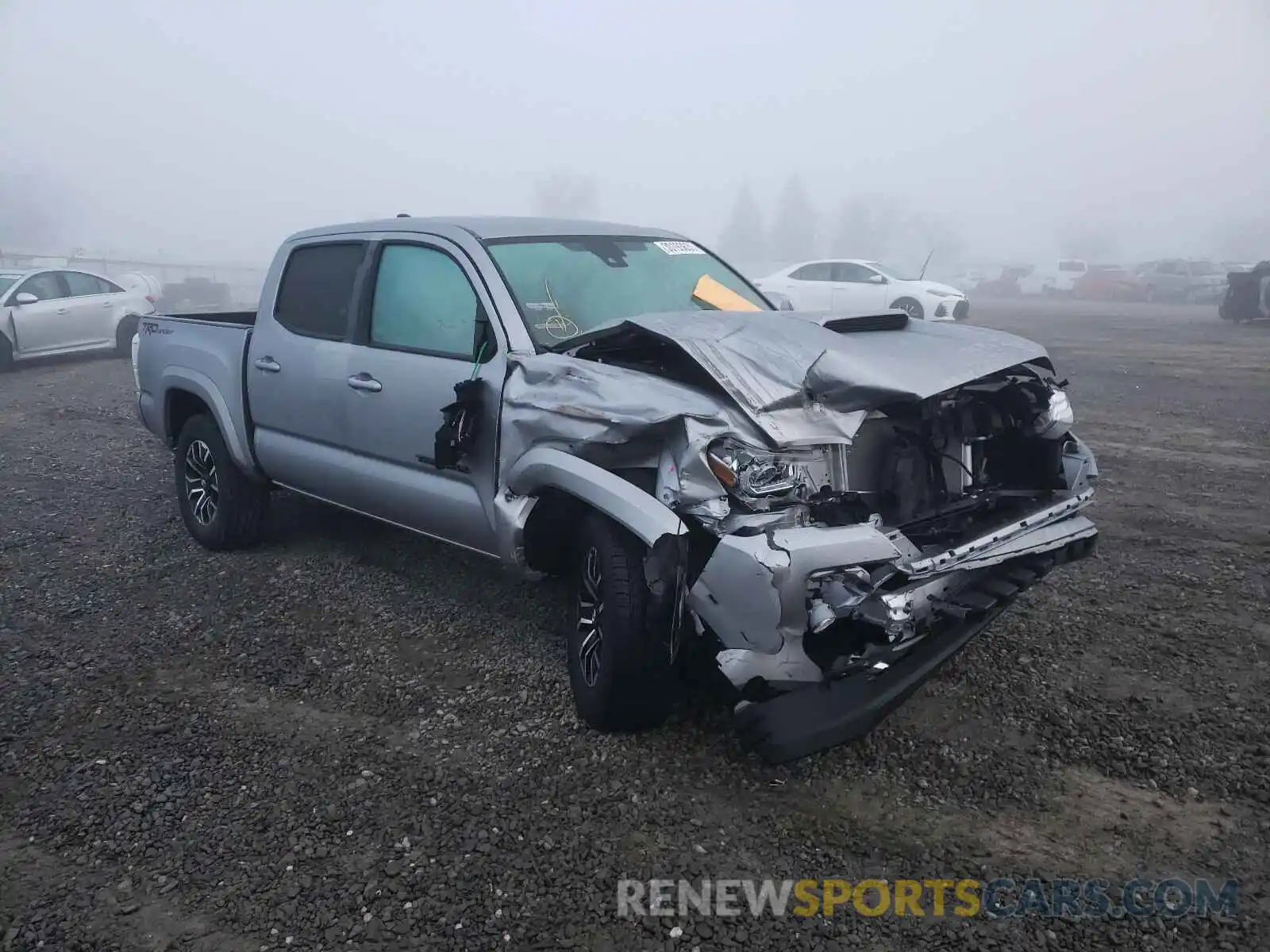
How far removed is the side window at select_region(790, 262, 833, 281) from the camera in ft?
61.0

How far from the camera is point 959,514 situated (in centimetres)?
368

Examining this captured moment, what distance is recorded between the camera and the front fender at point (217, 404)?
16.9 feet

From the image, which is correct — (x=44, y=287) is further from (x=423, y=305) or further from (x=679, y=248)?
(x=679, y=248)

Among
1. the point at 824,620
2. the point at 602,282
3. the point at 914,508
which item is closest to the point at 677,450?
Answer: the point at 824,620

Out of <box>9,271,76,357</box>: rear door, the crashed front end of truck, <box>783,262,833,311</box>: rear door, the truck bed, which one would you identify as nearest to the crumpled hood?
the crashed front end of truck

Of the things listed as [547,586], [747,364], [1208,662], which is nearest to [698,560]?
[747,364]

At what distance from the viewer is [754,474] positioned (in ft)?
9.80

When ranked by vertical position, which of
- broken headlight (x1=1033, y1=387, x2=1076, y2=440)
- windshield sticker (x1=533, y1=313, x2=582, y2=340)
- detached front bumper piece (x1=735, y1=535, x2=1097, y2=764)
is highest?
windshield sticker (x1=533, y1=313, x2=582, y2=340)

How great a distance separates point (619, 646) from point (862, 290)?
16.0 m

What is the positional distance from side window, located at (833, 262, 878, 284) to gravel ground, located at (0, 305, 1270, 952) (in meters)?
13.4

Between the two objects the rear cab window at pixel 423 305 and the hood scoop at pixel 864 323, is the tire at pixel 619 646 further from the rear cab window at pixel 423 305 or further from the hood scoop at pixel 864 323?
the hood scoop at pixel 864 323

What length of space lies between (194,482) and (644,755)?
11.9 feet

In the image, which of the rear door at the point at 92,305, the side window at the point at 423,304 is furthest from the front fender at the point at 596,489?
the rear door at the point at 92,305

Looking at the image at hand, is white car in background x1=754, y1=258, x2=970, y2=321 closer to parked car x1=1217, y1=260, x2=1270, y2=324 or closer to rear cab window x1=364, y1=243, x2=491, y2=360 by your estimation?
parked car x1=1217, y1=260, x2=1270, y2=324
